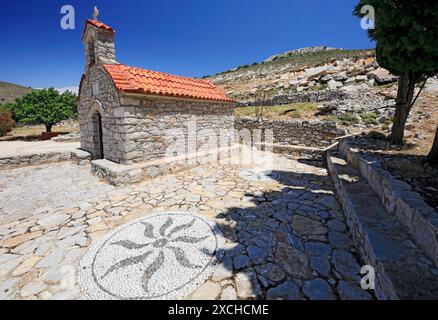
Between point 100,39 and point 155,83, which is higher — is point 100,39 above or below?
above


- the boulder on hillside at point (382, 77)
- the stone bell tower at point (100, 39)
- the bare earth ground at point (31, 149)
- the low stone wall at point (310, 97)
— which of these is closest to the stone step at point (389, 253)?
the stone bell tower at point (100, 39)

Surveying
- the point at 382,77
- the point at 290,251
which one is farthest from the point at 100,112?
the point at 382,77

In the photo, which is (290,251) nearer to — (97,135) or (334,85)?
(97,135)

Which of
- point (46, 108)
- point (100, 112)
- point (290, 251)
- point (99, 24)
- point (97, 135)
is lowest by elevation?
point (290, 251)

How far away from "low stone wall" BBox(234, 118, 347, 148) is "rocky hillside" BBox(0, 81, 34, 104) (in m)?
69.7

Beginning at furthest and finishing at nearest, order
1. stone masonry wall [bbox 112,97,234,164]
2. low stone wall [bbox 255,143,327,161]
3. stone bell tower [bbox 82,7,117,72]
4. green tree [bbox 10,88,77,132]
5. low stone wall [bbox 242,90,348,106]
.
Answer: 1. green tree [bbox 10,88,77,132]
2. low stone wall [bbox 242,90,348,106]
3. low stone wall [bbox 255,143,327,161]
4. stone bell tower [bbox 82,7,117,72]
5. stone masonry wall [bbox 112,97,234,164]

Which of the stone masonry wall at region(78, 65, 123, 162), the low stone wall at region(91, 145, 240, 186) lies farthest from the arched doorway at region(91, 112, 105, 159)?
the low stone wall at region(91, 145, 240, 186)

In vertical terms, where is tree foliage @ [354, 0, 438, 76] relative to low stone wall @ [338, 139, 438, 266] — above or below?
above

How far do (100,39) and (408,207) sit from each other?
9339mm

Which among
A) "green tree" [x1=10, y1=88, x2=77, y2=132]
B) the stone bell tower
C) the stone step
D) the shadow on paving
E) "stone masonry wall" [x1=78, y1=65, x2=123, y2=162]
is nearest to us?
the stone step

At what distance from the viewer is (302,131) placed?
424 inches

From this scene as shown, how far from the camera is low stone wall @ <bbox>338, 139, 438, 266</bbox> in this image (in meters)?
2.14

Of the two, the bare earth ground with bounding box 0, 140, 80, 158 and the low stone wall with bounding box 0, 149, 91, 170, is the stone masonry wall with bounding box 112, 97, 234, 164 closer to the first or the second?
the low stone wall with bounding box 0, 149, 91, 170

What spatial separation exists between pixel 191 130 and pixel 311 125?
6.17 meters
